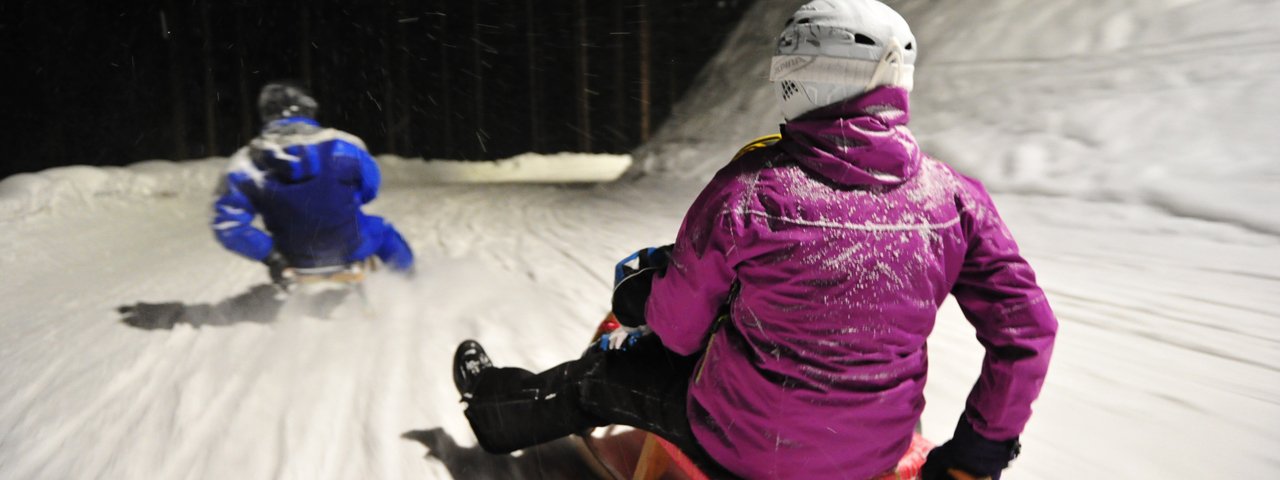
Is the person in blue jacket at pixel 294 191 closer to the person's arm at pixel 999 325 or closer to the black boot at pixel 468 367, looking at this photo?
the black boot at pixel 468 367

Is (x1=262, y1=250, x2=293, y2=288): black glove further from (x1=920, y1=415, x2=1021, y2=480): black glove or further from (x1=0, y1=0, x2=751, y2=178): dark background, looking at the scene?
(x1=0, y1=0, x2=751, y2=178): dark background

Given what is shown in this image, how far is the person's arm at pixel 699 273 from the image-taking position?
1131 millimetres

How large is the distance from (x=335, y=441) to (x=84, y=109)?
6.95 meters

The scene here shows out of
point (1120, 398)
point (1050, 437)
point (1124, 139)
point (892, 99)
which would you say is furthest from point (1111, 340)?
point (1124, 139)

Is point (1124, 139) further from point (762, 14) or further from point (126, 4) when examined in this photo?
point (126, 4)

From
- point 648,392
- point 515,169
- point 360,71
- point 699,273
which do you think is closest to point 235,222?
point 648,392

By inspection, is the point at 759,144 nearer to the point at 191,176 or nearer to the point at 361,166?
the point at 361,166

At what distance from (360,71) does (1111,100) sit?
24.5ft

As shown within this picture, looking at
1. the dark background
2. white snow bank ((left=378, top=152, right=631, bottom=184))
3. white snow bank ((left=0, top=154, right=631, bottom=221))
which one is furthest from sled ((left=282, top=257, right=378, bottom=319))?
the dark background

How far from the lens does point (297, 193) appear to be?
9.62ft

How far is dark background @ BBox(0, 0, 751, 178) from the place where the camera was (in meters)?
7.06

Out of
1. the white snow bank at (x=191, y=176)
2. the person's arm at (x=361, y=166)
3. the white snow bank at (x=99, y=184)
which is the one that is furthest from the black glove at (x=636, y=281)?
the white snow bank at (x=99, y=184)

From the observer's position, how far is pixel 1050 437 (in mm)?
2041

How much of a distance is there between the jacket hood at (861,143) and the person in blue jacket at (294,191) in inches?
88.2
